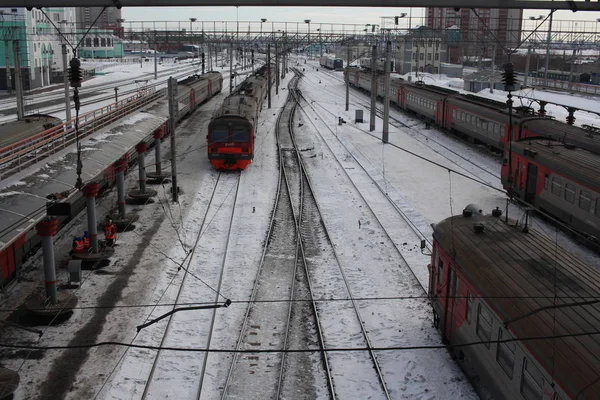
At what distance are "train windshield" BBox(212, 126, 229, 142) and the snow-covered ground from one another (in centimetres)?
156

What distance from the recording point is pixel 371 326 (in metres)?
13.0

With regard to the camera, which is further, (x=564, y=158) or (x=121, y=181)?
(x=121, y=181)

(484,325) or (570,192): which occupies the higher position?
(570,192)

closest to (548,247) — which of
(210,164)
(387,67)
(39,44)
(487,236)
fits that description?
(487,236)

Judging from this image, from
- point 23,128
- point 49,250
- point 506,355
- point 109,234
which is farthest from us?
point 23,128

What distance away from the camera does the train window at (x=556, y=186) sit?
60.7 feet

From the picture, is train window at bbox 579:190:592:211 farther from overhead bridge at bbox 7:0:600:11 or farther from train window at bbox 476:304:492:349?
train window at bbox 476:304:492:349

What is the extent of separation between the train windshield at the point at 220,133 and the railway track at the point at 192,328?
7529mm

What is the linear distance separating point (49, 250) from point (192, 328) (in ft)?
10.5

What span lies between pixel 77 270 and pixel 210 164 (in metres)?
15.5

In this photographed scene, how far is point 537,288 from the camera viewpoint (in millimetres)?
8672

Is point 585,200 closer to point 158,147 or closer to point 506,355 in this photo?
point 506,355

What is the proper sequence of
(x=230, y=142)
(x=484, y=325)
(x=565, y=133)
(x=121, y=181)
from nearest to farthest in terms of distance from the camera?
(x=484, y=325), (x=121, y=181), (x=565, y=133), (x=230, y=142)

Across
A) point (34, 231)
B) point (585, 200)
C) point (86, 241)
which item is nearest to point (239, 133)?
point (86, 241)
